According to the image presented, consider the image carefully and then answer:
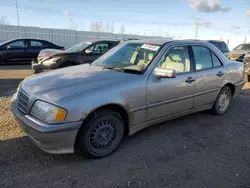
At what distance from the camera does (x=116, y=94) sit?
296 centimetres

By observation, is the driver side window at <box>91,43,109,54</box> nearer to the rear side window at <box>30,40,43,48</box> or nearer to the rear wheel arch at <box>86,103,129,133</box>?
the rear side window at <box>30,40,43,48</box>

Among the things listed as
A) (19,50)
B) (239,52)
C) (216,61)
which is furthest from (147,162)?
(239,52)

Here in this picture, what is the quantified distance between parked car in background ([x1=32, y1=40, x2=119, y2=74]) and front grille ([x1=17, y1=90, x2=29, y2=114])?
15.0 ft

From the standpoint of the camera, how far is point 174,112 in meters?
3.82

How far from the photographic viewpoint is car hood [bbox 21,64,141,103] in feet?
8.97

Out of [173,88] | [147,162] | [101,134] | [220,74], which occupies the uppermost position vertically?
[220,74]

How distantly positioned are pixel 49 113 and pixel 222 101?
3780 mm

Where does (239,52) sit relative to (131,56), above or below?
below

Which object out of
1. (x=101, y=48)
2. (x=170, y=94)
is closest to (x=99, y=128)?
(x=170, y=94)

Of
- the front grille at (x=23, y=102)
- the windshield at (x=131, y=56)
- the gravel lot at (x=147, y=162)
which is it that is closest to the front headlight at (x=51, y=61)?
the gravel lot at (x=147, y=162)

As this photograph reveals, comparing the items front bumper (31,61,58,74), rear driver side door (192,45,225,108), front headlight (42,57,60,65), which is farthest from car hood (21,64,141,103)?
front headlight (42,57,60,65)

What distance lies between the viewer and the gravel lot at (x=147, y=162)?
2.61m

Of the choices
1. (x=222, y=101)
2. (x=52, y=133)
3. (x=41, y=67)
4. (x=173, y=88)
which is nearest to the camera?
(x=52, y=133)

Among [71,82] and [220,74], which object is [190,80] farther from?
[71,82]
